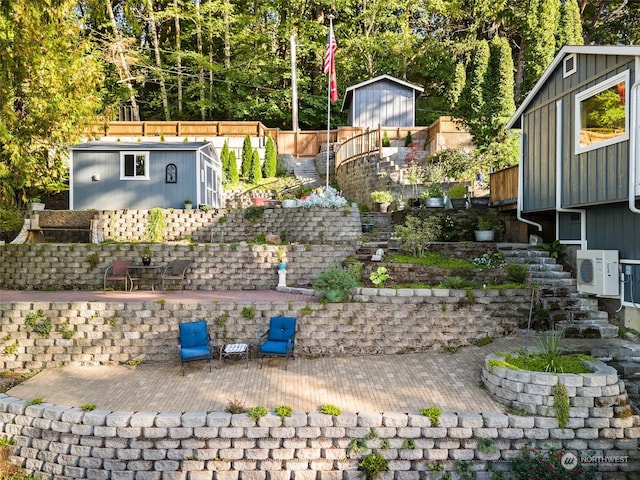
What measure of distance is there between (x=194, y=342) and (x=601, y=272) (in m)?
7.87

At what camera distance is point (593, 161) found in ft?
27.1

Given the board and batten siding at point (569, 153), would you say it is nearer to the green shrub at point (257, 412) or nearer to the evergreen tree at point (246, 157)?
the green shrub at point (257, 412)

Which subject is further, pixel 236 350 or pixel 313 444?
pixel 236 350

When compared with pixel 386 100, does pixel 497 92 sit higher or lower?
lower

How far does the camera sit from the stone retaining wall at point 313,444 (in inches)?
235

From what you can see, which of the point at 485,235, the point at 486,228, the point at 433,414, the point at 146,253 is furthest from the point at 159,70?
the point at 433,414

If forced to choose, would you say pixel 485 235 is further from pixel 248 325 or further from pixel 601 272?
pixel 248 325

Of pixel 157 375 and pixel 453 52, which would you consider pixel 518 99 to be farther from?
pixel 157 375

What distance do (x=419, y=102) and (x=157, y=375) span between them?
2628cm

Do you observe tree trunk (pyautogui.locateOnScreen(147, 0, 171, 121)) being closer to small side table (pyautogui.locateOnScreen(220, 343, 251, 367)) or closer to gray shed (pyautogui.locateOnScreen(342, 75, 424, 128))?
gray shed (pyautogui.locateOnScreen(342, 75, 424, 128))

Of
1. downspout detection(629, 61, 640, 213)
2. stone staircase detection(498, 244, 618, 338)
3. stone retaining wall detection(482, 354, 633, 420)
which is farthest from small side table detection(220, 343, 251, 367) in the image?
downspout detection(629, 61, 640, 213)

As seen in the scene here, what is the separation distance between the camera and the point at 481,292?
896 cm

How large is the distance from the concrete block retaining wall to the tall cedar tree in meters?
3.17

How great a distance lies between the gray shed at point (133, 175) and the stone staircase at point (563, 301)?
37.4ft
